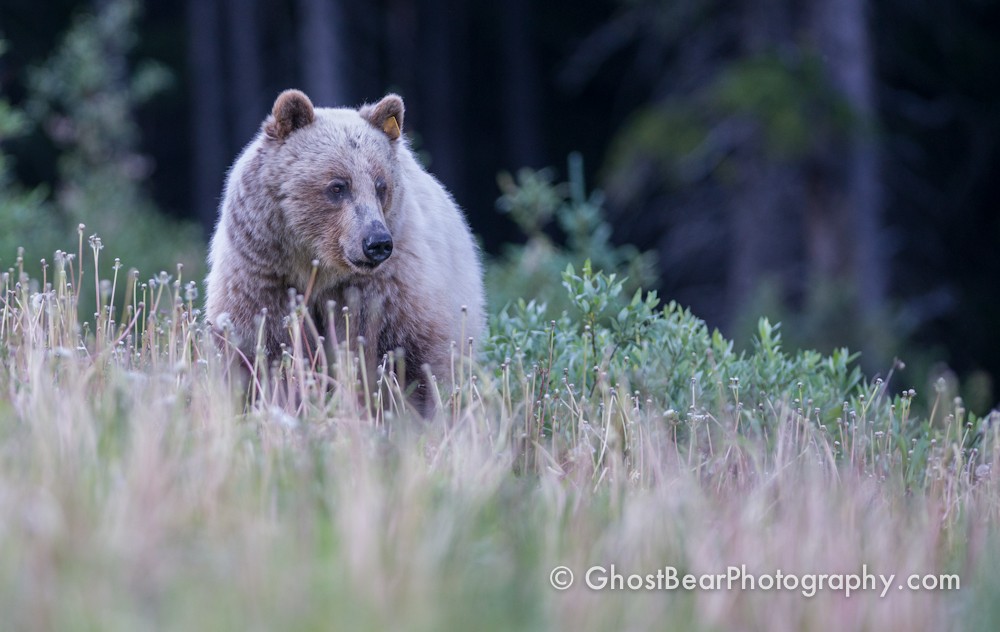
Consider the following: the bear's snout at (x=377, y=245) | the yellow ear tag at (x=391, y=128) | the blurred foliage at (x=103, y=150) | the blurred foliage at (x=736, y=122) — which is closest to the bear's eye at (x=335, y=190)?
the bear's snout at (x=377, y=245)

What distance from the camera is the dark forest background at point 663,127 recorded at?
42.5 ft

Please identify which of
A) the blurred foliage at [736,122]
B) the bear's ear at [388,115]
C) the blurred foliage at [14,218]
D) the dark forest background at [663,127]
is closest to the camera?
the bear's ear at [388,115]

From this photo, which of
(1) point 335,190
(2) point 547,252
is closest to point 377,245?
(1) point 335,190

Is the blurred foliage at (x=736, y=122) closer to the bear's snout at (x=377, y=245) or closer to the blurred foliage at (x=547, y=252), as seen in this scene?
the blurred foliage at (x=547, y=252)

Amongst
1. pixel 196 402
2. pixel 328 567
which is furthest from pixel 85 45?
pixel 328 567

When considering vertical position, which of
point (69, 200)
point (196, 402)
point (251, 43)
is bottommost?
point (196, 402)

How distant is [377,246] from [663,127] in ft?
29.1

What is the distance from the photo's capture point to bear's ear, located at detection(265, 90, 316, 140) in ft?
19.1

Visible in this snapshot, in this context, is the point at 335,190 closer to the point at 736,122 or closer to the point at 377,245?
the point at 377,245

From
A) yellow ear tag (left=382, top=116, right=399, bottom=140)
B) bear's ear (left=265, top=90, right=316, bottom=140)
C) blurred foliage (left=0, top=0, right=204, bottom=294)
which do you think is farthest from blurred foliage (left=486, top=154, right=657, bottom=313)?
blurred foliage (left=0, top=0, right=204, bottom=294)

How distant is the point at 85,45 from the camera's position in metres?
14.7

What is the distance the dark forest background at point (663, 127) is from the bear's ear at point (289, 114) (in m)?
3.33

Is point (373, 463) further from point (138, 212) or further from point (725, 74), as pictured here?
point (138, 212)

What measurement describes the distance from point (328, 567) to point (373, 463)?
74 cm
